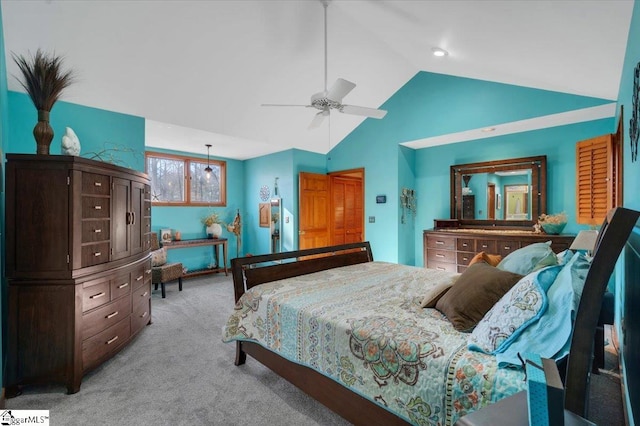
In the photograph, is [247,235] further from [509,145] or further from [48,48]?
[509,145]

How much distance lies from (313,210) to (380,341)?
15.0 ft

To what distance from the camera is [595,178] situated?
3.28 meters

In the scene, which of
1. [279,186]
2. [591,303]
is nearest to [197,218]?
[279,186]

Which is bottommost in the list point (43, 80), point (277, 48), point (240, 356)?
point (240, 356)

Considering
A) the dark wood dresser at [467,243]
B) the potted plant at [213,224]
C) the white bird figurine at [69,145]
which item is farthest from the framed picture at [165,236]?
the dark wood dresser at [467,243]

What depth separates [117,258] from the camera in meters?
2.63

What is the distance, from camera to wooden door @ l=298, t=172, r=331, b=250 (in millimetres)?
5762

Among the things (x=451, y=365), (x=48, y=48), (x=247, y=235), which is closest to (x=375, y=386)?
(x=451, y=365)

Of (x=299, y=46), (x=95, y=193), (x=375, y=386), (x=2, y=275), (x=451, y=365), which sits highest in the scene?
(x=299, y=46)

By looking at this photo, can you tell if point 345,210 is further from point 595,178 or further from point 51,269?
point 51,269

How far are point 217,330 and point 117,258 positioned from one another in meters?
1.29

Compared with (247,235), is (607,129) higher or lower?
higher

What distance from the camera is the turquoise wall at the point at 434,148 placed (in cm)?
397

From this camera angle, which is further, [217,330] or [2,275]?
[217,330]
